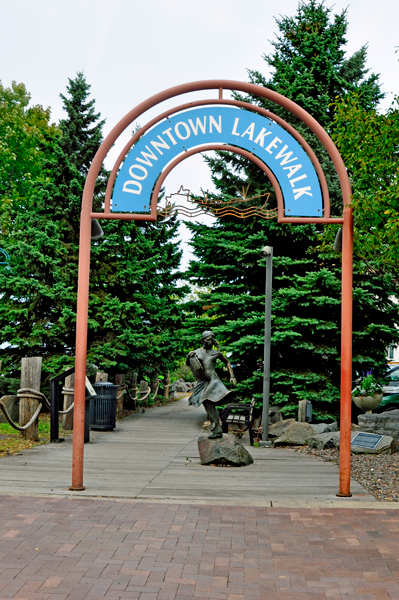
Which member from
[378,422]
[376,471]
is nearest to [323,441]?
[376,471]

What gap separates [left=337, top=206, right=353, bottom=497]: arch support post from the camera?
277 inches

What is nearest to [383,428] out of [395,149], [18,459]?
[395,149]

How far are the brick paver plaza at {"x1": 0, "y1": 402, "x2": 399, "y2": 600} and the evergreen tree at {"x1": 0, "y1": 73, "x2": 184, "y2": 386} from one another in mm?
9956

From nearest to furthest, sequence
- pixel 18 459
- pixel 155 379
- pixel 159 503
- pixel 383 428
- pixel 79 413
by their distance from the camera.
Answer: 1. pixel 159 503
2. pixel 79 413
3. pixel 18 459
4. pixel 383 428
5. pixel 155 379

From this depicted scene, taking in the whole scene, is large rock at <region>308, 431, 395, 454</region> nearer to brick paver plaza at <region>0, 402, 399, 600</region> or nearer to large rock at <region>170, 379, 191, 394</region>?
brick paver plaza at <region>0, 402, 399, 600</region>

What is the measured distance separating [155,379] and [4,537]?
1967 centimetres

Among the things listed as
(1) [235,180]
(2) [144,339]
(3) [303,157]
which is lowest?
(2) [144,339]

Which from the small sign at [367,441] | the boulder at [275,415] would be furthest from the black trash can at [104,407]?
the small sign at [367,441]

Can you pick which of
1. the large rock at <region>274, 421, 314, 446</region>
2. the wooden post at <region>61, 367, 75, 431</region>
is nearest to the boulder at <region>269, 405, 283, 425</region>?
the large rock at <region>274, 421, 314, 446</region>

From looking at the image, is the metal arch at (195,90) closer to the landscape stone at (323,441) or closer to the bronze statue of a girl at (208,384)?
the bronze statue of a girl at (208,384)

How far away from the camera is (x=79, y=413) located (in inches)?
288

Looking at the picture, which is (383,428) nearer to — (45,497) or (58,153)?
(45,497)

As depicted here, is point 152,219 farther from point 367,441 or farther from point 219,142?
point 367,441

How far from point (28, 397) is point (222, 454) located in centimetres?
420
